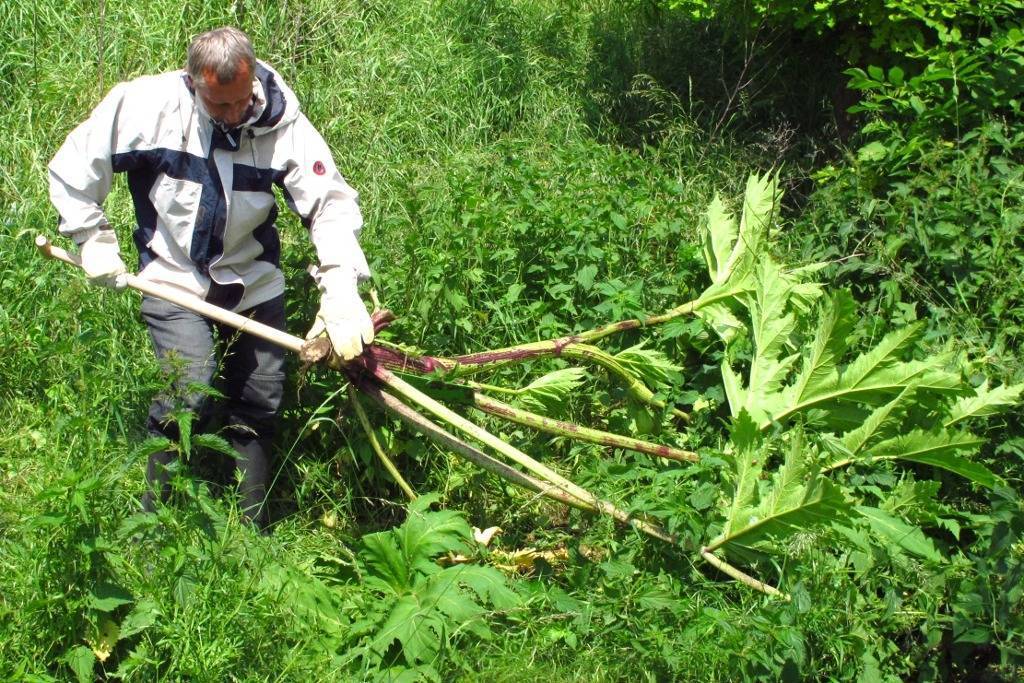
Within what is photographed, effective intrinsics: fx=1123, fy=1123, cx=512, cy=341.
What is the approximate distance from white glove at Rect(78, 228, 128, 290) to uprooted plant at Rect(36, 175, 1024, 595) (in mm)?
94

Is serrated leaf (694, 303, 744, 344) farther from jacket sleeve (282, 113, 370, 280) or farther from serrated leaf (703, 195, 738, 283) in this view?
jacket sleeve (282, 113, 370, 280)

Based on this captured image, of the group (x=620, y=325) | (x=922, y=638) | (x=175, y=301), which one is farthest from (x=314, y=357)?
(x=922, y=638)

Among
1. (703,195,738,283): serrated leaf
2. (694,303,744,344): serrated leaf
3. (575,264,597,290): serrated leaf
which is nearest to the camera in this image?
(694,303,744,344): serrated leaf

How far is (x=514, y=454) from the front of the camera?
374cm

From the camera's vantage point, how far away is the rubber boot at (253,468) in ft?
13.2

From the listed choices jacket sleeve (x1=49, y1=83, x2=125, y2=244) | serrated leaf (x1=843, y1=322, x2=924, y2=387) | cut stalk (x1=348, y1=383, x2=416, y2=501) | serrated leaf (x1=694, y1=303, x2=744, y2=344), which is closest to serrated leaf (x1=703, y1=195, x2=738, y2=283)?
serrated leaf (x1=694, y1=303, x2=744, y2=344)

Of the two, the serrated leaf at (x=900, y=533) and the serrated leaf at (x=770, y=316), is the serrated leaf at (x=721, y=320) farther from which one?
the serrated leaf at (x=900, y=533)

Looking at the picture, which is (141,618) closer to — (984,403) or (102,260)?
(102,260)

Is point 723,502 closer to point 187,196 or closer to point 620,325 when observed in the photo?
point 620,325

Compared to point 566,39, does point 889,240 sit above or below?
below

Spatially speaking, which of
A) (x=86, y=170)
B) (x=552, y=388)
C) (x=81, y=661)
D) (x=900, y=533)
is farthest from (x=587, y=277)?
(x=81, y=661)

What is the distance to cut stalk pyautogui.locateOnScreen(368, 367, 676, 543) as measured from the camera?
371 centimetres

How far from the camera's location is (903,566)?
11.6 feet

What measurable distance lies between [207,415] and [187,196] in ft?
2.53
